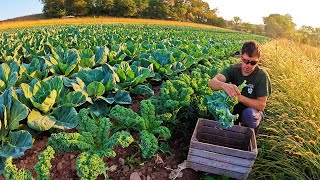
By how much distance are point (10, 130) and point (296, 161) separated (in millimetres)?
2929

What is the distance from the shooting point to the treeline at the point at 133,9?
147 feet

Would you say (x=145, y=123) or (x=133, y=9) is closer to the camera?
(x=145, y=123)

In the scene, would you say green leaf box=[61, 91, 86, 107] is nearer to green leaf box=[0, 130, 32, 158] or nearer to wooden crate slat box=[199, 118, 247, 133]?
green leaf box=[0, 130, 32, 158]

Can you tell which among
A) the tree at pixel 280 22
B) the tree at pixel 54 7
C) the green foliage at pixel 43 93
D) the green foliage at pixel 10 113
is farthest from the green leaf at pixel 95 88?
the tree at pixel 280 22

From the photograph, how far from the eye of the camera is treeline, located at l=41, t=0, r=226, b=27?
4481cm

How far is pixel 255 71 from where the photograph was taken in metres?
3.25

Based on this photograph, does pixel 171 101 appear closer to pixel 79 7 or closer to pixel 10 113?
pixel 10 113

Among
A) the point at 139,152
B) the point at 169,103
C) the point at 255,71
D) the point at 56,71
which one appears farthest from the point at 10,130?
the point at 255,71

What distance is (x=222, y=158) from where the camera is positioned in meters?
2.61

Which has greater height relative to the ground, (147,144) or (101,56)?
(101,56)

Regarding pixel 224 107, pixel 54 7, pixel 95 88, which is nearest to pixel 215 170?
pixel 224 107

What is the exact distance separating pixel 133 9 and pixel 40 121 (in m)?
47.6

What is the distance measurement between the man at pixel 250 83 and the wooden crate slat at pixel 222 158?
700 mm

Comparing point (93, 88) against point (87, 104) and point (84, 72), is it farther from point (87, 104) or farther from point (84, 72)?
point (84, 72)
